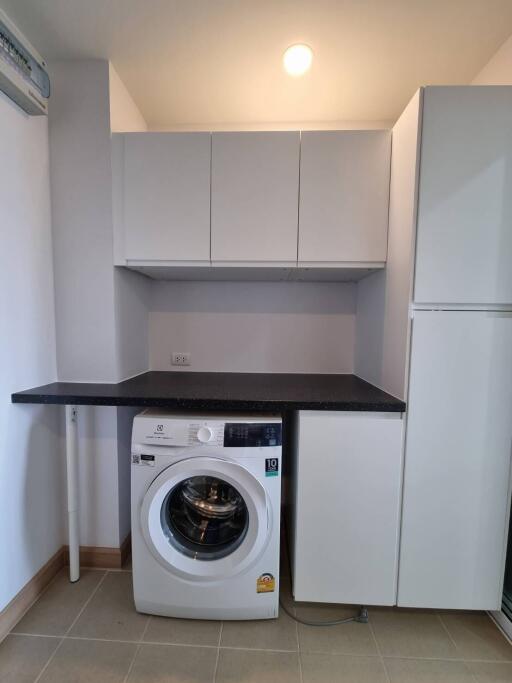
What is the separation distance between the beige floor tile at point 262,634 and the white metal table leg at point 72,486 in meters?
0.83

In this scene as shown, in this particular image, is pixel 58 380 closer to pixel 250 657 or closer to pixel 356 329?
pixel 250 657

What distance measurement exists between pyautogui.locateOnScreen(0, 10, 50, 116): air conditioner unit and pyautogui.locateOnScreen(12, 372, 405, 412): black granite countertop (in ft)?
4.20

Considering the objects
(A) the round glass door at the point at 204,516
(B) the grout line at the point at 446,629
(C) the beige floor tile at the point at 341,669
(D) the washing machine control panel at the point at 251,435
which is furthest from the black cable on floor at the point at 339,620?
(D) the washing machine control panel at the point at 251,435

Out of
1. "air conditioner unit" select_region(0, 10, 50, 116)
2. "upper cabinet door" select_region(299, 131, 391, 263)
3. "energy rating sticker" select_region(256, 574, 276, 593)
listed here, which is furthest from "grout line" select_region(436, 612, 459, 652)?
"air conditioner unit" select_region(0, 10, 50, 116)

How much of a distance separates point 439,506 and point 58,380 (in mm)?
1944

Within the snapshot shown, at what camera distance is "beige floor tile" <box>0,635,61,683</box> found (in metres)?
1.12

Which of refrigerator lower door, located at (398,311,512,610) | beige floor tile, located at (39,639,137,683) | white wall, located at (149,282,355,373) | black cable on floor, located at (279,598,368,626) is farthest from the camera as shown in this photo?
white wall, located at (149,282,355,373)

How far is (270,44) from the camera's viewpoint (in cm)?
135

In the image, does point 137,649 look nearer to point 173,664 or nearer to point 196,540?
point 173,664

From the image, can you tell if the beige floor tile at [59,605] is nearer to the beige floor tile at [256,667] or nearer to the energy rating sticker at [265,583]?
the beige floor tile at [256,667]

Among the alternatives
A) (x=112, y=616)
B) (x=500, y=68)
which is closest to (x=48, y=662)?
(x=112, y=616)

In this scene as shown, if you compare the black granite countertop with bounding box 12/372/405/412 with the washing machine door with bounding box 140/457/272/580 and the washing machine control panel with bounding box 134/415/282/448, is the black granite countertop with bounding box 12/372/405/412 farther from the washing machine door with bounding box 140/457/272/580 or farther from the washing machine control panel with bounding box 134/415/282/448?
the washing machine door with bounding box 140/457/272/580

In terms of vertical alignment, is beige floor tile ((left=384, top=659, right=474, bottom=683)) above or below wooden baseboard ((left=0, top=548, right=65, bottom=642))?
below

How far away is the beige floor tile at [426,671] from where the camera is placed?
3.70ft
